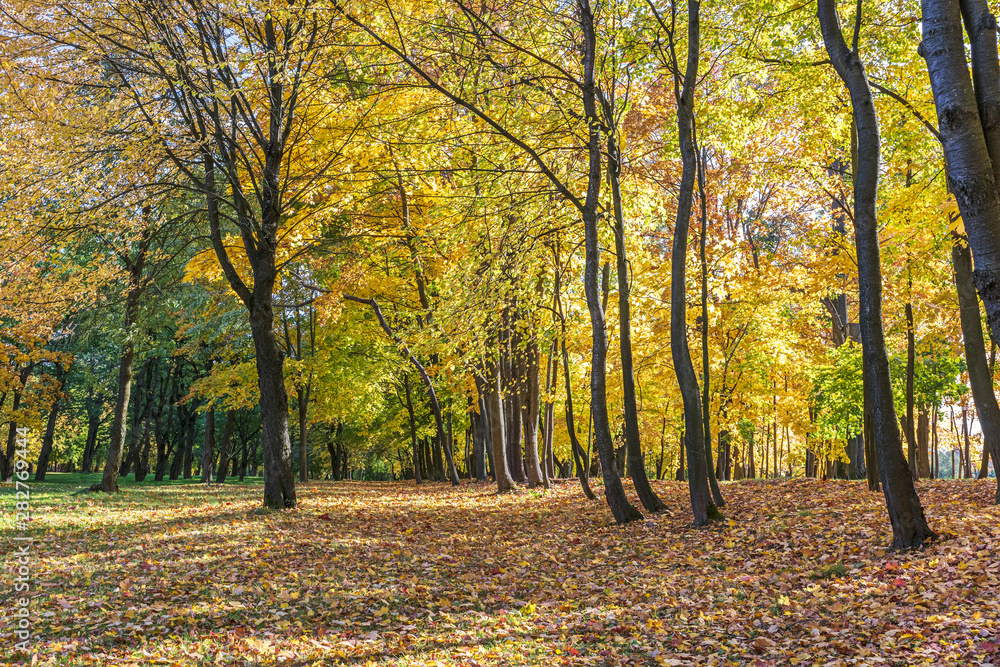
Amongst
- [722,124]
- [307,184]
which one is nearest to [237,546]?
[307,184]

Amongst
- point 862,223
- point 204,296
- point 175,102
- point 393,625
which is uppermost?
point 175,102

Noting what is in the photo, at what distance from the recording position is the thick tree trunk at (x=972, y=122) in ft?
13.8

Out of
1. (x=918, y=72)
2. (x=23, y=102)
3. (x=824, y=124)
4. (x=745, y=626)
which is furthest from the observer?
(x=824, y=124)

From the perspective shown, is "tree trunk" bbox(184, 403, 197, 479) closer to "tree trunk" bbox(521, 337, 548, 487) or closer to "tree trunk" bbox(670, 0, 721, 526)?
"tree trunk" bbox(521, 337, 548, 487)

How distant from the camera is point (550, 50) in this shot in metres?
11.4

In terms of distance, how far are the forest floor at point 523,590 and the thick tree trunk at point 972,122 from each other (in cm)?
245

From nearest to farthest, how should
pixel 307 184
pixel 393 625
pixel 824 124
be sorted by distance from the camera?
pixel 393 625, pixel 824 124, pixel 307 184

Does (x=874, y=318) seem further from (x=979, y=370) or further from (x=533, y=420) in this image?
(x=533, y=420)

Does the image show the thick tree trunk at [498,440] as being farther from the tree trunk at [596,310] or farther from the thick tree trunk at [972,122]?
the thick tree trunk at [972,122]

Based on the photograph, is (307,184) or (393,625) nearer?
(393,625)

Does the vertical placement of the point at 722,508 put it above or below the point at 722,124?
below

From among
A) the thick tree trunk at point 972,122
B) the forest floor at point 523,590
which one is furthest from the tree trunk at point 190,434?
the thick tree trunk at point 972,122

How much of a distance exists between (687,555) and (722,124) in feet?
23.5

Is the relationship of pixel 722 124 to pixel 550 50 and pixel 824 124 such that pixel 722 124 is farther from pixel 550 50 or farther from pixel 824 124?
pixel 550 50
